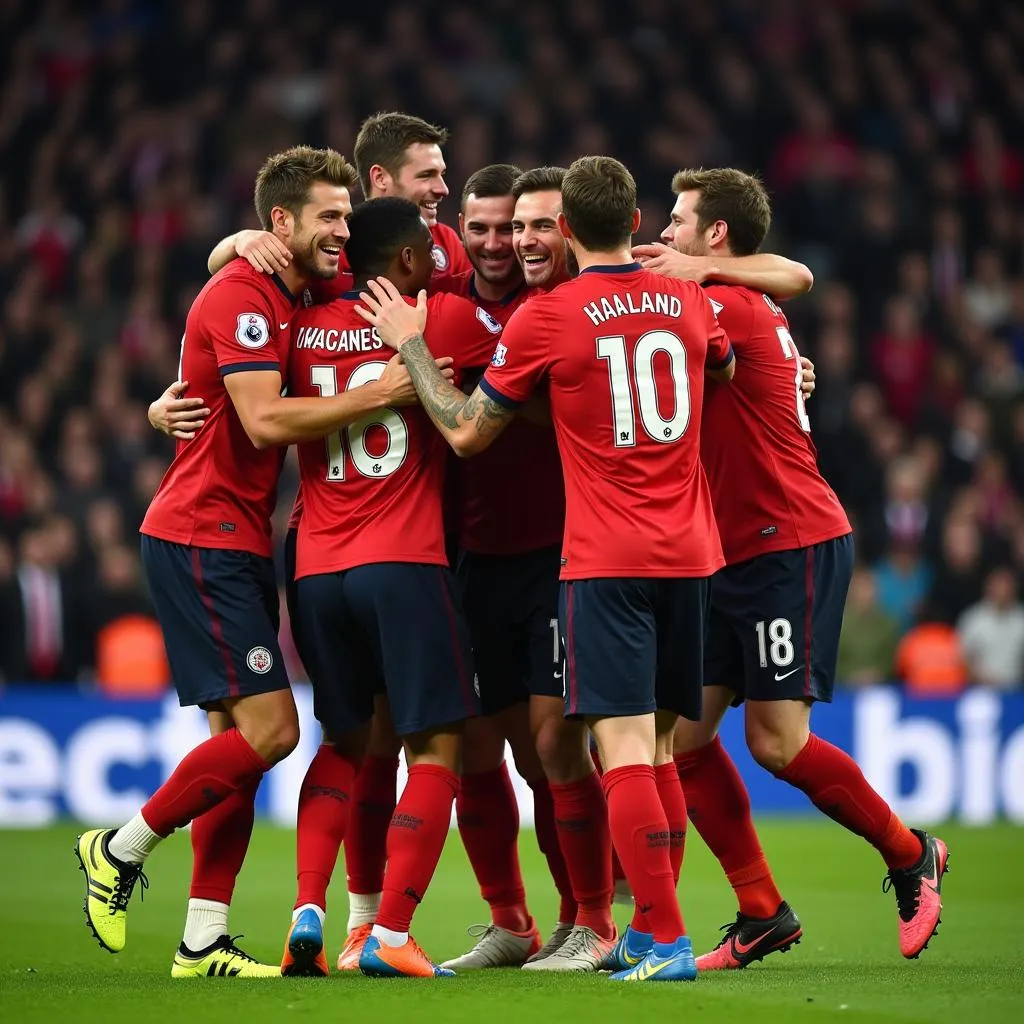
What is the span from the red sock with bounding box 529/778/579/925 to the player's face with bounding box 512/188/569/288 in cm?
187

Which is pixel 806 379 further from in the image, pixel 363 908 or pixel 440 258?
pixel 363 908

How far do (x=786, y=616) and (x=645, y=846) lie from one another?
1.22 metres

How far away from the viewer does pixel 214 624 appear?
611cm

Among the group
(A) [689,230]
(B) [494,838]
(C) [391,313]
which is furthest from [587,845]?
(A) [689,230]

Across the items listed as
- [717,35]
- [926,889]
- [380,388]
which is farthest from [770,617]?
[717,35]

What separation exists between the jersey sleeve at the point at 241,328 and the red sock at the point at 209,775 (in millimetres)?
1211

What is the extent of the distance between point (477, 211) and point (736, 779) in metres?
2.23

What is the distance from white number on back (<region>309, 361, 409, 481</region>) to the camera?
6.09 m

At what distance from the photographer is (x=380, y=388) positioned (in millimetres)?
6004

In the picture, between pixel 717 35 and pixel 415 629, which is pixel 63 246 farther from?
pixel 415 629

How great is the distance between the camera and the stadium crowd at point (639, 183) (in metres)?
14.2

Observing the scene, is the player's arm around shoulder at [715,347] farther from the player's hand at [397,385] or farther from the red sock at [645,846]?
the red sock at [645,846]

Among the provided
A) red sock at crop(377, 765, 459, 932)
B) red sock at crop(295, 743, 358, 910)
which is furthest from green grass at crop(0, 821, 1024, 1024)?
red sock at crop(295, 743, 358, 910)

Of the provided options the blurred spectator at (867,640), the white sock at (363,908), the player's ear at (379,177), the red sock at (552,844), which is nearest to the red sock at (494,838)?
the red sock at (552,844)
